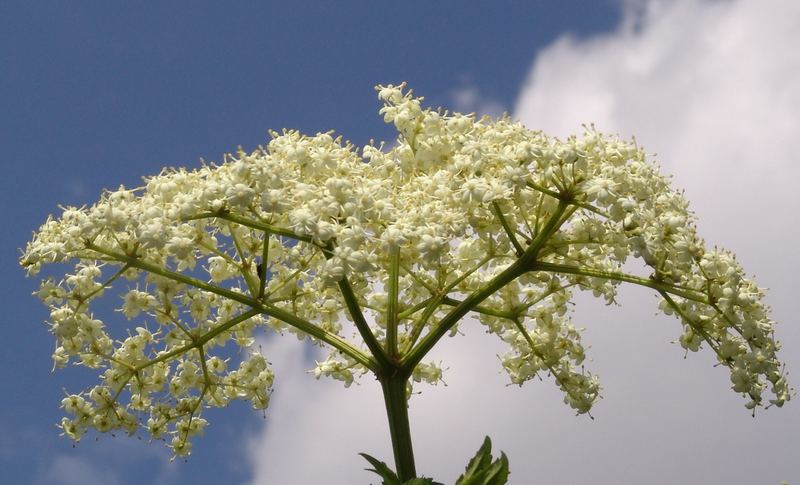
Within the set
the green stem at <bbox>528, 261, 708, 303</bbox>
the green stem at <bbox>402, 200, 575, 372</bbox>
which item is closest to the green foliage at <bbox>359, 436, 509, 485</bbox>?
the green stem at <bbox>402, 200, 575, 372</bbox>

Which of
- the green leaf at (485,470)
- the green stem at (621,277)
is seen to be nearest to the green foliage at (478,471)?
the green leaf at (485,470)

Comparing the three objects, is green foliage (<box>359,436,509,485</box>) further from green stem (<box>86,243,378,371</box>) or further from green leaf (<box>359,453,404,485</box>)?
green stem (<box>86,243,378,371</box>)

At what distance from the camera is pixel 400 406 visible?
989 centimetres

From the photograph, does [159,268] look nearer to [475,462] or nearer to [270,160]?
[270,160]

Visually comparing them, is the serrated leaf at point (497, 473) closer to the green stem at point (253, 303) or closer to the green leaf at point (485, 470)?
the green leaf at point (485, 470)

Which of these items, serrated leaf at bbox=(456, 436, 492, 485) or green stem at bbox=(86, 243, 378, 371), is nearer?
serrated leaf at bbox=(456, 436, 492, 485)

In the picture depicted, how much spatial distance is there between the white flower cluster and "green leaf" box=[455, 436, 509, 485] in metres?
1.07

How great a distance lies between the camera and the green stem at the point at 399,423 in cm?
974

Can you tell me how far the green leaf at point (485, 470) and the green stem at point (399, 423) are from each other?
0.51 metres

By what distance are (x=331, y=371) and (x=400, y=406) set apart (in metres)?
1.68

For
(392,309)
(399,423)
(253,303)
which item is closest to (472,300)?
(392,309)

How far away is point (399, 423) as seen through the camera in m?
9.87

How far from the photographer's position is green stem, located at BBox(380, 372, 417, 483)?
974 cm

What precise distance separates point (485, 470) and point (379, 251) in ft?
6.92
